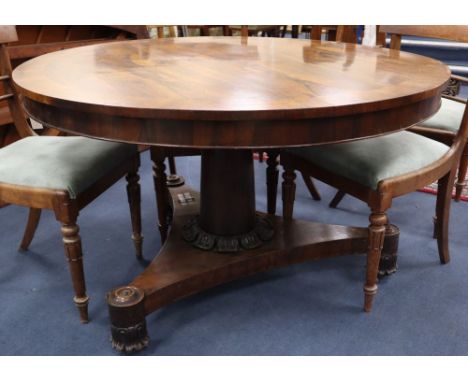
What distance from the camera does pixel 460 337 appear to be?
151 cm

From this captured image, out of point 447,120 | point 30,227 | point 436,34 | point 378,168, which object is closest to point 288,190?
point 378,168

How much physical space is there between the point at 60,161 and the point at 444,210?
137cm

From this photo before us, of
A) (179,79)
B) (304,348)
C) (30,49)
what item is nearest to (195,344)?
(304,348)

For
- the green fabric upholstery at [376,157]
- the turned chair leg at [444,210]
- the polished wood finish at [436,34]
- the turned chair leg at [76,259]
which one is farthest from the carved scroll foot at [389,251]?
the turned chair leg at [76,259]

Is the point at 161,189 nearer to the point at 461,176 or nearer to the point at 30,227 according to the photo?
the point at 30,227

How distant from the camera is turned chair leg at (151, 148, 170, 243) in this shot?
1925 mm

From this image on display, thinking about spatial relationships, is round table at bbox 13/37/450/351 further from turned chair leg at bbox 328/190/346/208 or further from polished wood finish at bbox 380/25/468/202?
turned chair leg at bbox 328/190/346/208

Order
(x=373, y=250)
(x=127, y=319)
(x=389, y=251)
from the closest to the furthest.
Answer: (x=127, y=319) → (x=373, y=250) → (x=389, y=251)

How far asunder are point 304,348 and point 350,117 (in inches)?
29.9

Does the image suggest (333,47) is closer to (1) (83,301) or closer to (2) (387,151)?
(2) (387,151)

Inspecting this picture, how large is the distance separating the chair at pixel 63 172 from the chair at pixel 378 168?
0.65 meters

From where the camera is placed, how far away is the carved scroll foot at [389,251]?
5.76 ft

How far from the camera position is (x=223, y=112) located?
1.03 metres

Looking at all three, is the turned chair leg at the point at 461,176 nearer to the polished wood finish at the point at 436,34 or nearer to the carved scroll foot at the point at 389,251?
the polished wood finish at the point at 436,34
